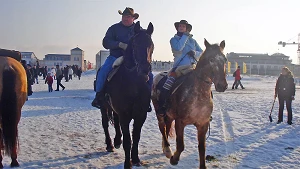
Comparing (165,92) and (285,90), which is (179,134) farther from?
(285,90)

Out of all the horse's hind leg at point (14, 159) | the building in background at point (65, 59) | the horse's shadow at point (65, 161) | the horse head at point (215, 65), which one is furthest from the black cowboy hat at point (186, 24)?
the building in background at point (65, 59)

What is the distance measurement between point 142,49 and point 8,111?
2.66 m

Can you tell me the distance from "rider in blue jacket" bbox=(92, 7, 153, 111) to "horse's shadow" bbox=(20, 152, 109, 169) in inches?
44.2

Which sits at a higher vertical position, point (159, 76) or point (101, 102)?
point (159, 76)

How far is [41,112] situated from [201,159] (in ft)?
29.7

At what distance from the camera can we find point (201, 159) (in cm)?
548

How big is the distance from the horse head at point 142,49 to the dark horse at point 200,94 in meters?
0.99

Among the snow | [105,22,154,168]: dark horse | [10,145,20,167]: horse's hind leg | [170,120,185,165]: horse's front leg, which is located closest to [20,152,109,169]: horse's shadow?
the snow

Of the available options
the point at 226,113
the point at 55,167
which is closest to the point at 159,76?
the point at 55,167

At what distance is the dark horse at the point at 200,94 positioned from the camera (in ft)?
16.7

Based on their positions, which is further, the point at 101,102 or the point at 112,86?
the point at 101,102

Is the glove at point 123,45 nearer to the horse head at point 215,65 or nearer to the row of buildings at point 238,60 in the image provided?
the horse head at point 215,65

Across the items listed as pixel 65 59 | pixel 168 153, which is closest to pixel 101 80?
pixel 168 153

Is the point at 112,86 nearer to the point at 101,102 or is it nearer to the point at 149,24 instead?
the point at 101,102
